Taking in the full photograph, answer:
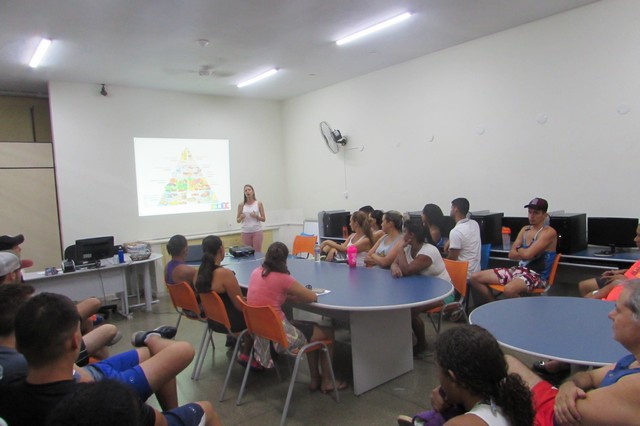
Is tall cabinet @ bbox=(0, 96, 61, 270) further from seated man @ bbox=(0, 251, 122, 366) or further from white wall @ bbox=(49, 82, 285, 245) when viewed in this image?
seated man @ bbox=(0, 251, 122, 366)

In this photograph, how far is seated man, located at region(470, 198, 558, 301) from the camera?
383 cm

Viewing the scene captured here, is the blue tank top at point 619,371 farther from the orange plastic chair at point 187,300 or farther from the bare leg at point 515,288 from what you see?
the orange plastic chair at point 187,300

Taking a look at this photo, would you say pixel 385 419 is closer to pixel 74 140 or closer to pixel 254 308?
pixel 254 308

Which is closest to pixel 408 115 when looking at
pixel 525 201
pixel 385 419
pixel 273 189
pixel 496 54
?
pixel 496 54

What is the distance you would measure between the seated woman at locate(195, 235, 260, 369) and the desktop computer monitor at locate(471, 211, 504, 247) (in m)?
2.80

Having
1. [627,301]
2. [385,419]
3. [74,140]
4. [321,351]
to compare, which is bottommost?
[385,419]

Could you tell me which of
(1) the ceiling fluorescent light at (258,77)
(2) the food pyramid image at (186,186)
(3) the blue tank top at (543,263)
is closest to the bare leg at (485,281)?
(3) the blue tank top at (543,263)

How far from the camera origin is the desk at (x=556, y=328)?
68.9 inches

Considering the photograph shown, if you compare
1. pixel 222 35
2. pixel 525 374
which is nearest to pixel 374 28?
pixel 222 35

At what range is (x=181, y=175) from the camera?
7.17m

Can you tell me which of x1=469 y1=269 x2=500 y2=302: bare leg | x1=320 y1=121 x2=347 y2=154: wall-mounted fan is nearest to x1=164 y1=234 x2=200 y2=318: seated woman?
x1=469 y1=269 x2=500 y2=302: bare leg

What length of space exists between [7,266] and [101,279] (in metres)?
2.84

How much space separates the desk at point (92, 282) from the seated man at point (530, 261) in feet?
13.9

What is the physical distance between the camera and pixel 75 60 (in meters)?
5.17
